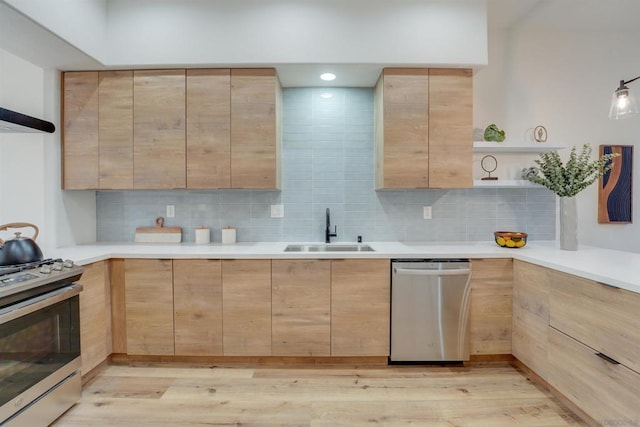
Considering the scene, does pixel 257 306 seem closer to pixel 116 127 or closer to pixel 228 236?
pixel 228 236

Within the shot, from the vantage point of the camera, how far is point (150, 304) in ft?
7.71

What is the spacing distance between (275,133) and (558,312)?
228 cm

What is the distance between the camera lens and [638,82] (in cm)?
295

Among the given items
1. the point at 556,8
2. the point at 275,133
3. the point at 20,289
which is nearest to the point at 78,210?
the point at 20,289

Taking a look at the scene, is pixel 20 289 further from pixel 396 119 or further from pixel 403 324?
pixel 396 119

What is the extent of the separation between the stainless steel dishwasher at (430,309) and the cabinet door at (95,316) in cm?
209

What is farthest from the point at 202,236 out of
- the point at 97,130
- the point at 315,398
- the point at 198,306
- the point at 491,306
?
the point at 491,306

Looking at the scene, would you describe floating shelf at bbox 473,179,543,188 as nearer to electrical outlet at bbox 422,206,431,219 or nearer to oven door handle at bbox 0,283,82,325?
electrical outlet at bbox 422,206,431,219

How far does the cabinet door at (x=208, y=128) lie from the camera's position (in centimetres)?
253

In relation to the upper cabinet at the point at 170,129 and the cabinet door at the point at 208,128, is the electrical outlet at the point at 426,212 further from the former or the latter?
the cabinet door at the point at 208,128

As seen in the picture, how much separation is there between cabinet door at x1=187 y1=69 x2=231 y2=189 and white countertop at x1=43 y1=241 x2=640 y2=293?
0.57m

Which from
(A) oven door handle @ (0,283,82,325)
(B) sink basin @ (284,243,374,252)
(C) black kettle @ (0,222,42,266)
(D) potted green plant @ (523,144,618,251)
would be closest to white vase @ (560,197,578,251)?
(D) potted green plant @ (523,144,618,251)

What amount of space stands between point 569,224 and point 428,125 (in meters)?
1.27

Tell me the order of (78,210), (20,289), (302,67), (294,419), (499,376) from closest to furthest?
(20,289)
(294,419)
(499,376)
(302,67)
(78,210)
